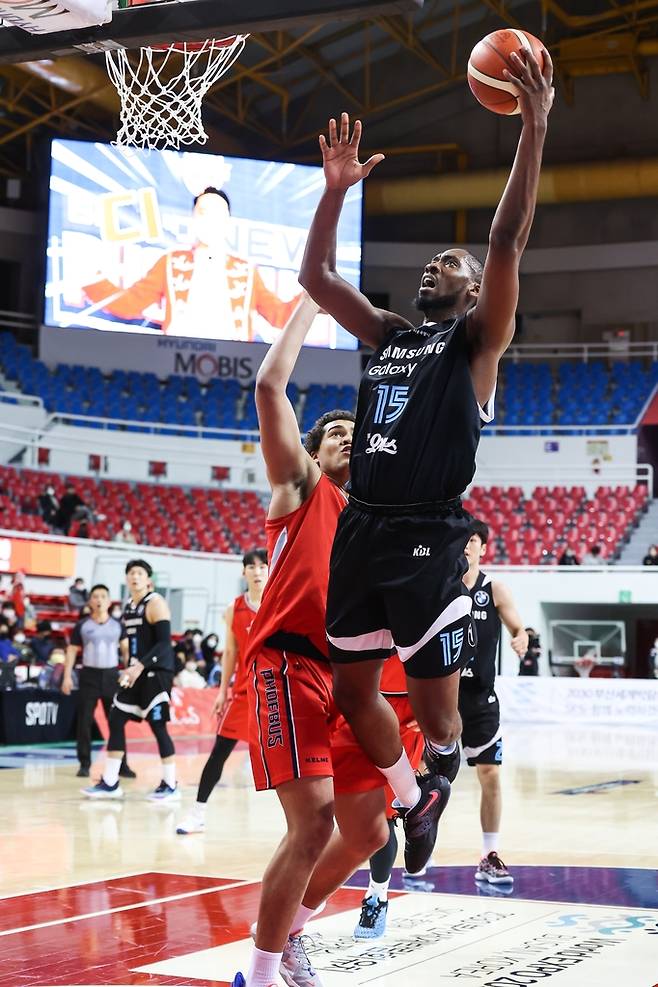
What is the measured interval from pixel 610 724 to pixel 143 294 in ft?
38.4

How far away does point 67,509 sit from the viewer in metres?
21.9

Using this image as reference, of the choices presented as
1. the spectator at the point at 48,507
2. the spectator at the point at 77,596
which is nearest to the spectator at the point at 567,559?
the spectator at the point at 48,507

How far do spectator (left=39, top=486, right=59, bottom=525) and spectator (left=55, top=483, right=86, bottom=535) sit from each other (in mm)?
→ 107

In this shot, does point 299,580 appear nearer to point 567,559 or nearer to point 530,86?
point 530,86

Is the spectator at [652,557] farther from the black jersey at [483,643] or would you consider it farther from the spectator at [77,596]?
the black jersey at [483,643]

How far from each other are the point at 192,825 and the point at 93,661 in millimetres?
4124

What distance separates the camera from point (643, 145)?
29.5 meters

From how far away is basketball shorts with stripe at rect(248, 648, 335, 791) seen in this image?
4172 millimetres

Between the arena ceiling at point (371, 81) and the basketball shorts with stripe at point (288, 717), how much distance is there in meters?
21.0

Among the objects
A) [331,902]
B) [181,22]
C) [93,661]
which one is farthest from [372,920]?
[93,661]

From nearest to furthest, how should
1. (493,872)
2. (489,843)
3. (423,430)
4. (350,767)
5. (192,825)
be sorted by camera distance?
(423,430) < (350,767) < (493,872) < (489,843) < (192,825)

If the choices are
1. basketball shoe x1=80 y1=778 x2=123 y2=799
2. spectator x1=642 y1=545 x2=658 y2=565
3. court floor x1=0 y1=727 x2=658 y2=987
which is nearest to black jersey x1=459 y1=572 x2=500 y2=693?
court floor x1=0 y1=727 x2=658 y2=987

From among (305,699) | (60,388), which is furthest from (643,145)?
(305,699)

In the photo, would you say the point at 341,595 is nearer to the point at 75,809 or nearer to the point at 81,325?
the point at 75,809
